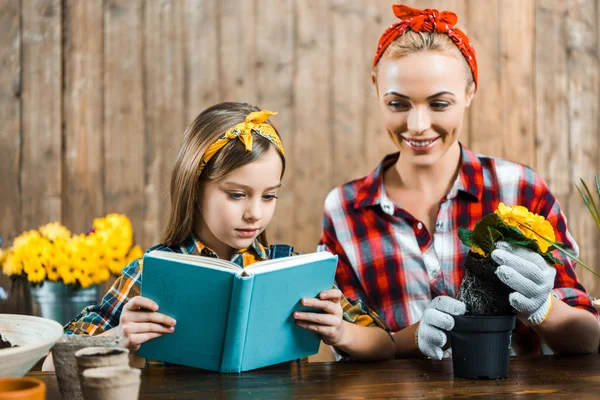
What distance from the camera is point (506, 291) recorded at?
1259 mm

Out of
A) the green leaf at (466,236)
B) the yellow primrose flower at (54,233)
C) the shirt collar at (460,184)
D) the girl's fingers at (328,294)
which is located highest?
the shirt collar at (460,184)

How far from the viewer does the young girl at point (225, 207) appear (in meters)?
1.46

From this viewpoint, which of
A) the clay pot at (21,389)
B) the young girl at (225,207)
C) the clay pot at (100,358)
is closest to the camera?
the clay pot at (21,389)

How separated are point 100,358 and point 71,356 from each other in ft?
0.41

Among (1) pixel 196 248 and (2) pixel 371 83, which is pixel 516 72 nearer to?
(2) pixel 371 83

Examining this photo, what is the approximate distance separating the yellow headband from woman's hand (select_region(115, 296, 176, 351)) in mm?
360

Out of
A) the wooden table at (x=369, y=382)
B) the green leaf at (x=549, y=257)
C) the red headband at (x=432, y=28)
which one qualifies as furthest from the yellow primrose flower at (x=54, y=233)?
the green leaf at (x=549, y=257)

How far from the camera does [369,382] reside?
4.04ft

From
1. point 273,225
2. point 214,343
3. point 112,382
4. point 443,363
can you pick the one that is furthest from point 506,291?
point 273,225

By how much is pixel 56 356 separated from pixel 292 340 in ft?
1.62

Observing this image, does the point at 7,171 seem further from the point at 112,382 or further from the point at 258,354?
the point at 112,382

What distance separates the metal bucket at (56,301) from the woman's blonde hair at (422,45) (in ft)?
3.69

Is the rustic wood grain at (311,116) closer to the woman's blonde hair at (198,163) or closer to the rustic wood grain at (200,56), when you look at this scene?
the rustic wood grain at (200,56)

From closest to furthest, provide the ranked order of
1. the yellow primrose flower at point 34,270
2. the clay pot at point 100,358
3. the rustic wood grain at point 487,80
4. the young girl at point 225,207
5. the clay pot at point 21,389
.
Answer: the clay pot at point 21,389, the clay pot at point 100,358, the young girl at point 225,207, the yellow primrose flower at point 34,270, the rustic wood grain at point 487,80
